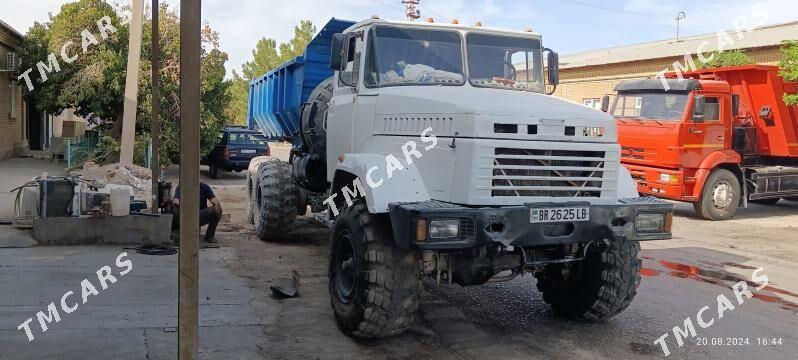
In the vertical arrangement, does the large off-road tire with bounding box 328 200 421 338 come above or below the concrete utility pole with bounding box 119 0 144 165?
below

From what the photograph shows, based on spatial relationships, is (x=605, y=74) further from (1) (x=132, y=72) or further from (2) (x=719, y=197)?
(1) (x=132, y=72)

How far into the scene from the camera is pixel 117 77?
1673 cm

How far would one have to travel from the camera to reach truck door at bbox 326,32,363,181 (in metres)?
6.32

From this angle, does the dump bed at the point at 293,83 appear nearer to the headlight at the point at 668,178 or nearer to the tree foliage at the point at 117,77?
the tree foliage at the point at 117,77

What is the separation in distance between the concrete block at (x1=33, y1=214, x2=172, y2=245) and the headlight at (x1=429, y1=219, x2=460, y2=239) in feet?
17.2

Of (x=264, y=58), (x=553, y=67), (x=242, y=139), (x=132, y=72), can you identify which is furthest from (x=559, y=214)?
(x=264, y=58)

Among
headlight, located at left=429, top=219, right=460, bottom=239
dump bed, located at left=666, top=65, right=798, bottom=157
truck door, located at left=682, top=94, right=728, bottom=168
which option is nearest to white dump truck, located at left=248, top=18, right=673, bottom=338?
headlight, located at left=429, top=219, right=460, bottom=239

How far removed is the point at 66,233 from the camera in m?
8.12

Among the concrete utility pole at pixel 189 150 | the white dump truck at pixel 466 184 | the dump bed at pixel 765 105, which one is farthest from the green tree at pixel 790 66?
the concrete utility pole at pixel 189 150

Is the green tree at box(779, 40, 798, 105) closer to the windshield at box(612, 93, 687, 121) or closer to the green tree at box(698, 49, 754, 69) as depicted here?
the windshield at box(612, 93, 687, 121)

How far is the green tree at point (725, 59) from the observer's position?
57.9 ft

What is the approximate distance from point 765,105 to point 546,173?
1117cm

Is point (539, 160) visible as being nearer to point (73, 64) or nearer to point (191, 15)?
point (191, 15)

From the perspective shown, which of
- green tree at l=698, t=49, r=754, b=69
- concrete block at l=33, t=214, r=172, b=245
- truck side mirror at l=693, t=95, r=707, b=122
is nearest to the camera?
concrete block at l=33, t=214, r=172, b=245
